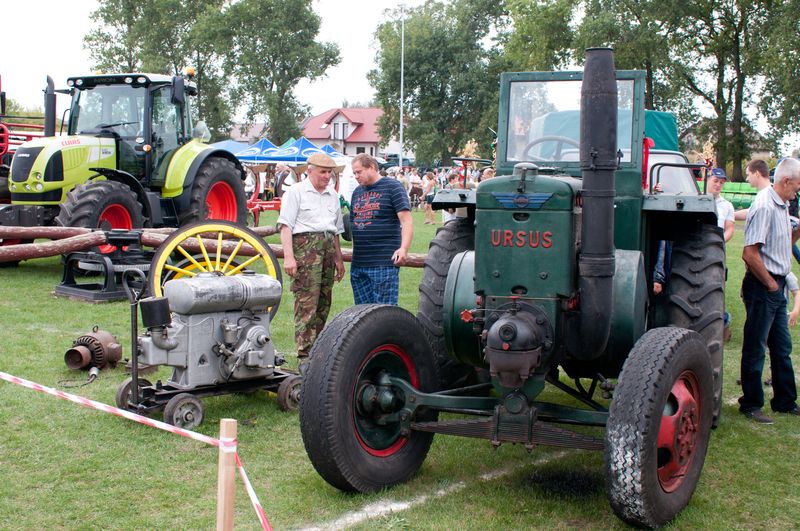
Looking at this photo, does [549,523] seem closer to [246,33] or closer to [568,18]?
[568,18]

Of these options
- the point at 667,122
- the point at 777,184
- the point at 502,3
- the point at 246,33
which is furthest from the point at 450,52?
the point at 777,184

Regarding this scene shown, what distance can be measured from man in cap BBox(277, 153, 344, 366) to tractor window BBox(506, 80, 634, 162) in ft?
5.18

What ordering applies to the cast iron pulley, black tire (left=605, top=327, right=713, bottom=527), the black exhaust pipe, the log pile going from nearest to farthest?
black tire (left=605, top=327, right=713, bottom=527) < the cast iron pulley < the log pile < the black exhaust pipe

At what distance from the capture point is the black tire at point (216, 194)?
1267cm

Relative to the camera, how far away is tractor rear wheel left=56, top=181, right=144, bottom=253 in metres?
11.0

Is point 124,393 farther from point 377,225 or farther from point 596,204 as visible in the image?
point 596,204

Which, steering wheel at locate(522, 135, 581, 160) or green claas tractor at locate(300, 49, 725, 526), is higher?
steering wheel at locate(522, 135, 581, 160)

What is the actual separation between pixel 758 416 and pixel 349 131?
8026 centimetres

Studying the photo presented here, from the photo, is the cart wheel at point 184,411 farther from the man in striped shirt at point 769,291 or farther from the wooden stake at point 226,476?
the man in striped shirt at point 769,291

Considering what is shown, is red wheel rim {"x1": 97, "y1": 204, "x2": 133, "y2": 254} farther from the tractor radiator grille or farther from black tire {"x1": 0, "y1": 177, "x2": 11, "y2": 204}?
the tractor radiator grille

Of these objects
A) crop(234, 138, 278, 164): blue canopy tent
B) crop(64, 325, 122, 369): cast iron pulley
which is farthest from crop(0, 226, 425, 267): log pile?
crop(234, 138, 278, 164): blue canopy tent

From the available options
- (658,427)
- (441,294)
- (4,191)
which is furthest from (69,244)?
(658,427)

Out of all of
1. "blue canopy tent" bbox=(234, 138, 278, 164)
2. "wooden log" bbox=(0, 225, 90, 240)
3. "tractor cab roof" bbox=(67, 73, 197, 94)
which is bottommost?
"wooden log" bbox=(0, 225, 90, 240)

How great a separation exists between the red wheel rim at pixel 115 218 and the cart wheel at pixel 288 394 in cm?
663
